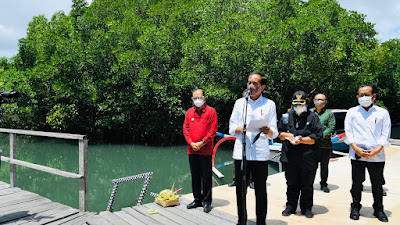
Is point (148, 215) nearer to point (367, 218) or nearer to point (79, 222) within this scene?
point (79, 222)

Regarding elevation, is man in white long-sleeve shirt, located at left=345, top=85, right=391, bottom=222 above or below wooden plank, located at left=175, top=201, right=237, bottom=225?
above

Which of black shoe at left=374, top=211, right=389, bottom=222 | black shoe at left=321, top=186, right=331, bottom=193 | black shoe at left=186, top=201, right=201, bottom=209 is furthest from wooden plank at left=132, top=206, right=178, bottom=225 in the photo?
black shoe at left=321, top=186, right=331, bottom=193

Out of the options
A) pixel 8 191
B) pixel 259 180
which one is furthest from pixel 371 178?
pixel 8 191

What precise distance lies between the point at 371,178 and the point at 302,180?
0.93 m

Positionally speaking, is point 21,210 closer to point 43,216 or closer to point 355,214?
point 43,216

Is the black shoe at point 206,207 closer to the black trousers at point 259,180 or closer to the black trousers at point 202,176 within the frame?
the black trousers at point 202,176

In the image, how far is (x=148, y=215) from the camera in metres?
4.36

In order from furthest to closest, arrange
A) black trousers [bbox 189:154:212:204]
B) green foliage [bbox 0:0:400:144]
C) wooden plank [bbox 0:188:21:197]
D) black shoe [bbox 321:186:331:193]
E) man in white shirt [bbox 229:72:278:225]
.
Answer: green foliage [bbox 0:0:400:144] → black shoe [bbox 321:186:331:193] → wooden plank [bbox 0:188:21:197] → black trousers [bbox 189:154:212:204] → man in white shirt [bbox 229:72:278:225]

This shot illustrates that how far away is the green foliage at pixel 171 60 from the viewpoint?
15.3 metres

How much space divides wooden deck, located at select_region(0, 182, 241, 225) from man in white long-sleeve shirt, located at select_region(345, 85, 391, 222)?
6.01 feet

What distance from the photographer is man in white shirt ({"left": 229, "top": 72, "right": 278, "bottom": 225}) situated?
3.52m

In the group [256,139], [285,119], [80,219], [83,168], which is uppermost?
[285,119]

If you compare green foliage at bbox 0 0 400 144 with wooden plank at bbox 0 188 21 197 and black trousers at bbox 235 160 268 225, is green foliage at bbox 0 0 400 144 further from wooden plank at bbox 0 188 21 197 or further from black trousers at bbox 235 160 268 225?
black trousers at bbox 235 160 268 225

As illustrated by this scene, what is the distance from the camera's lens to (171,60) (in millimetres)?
18734
